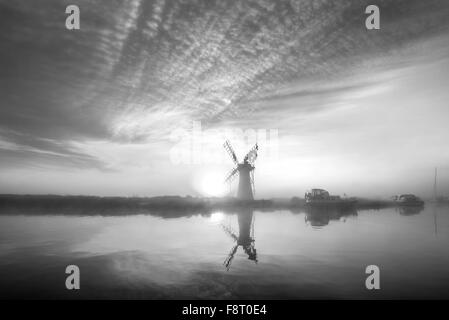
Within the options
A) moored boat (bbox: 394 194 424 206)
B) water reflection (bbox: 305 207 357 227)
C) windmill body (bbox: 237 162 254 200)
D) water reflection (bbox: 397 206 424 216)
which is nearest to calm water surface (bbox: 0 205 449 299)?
water reflection (bbox: 305 207 357 227)

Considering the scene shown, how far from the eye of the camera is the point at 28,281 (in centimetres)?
1382

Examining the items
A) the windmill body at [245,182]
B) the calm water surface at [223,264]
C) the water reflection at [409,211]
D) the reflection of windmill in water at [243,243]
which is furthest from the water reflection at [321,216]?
the windmill body at [245,182]

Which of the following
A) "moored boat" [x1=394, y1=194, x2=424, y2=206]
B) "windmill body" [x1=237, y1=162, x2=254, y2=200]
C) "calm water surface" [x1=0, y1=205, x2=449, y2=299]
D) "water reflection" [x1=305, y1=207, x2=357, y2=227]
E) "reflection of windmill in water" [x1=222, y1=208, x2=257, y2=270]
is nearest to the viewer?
"calm water surface" [x1=0, y1=205, x2=449, y2=299]

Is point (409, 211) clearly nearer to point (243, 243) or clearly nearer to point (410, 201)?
point (410, 201)

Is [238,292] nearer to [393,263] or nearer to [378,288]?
[378,288]

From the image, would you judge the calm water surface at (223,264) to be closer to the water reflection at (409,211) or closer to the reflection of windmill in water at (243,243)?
the reflection of windmill in water at (243,243)

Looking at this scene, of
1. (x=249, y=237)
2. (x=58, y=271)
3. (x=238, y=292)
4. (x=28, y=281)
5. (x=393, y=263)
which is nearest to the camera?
(x=238, y=292)

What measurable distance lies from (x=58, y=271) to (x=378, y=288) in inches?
603

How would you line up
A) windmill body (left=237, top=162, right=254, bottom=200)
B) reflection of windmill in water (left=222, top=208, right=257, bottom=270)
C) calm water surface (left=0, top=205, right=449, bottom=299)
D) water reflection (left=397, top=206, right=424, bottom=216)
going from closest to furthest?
calm water surface (left=0, top=205, right=449, bottom=299), reflection of windmill in water (left=222, top=208, right=257, bottom=270), water reflection (left=397, top=206, right=424, bottom=216), windmill body (left=237, top=162, right=254, bottom=200)

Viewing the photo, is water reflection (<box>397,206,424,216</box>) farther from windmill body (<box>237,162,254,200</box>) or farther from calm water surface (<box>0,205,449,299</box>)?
calm water surface (<box>0,205,449,299</box>)

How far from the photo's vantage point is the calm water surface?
12.3m

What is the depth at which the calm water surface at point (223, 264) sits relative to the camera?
1228 centimetres
